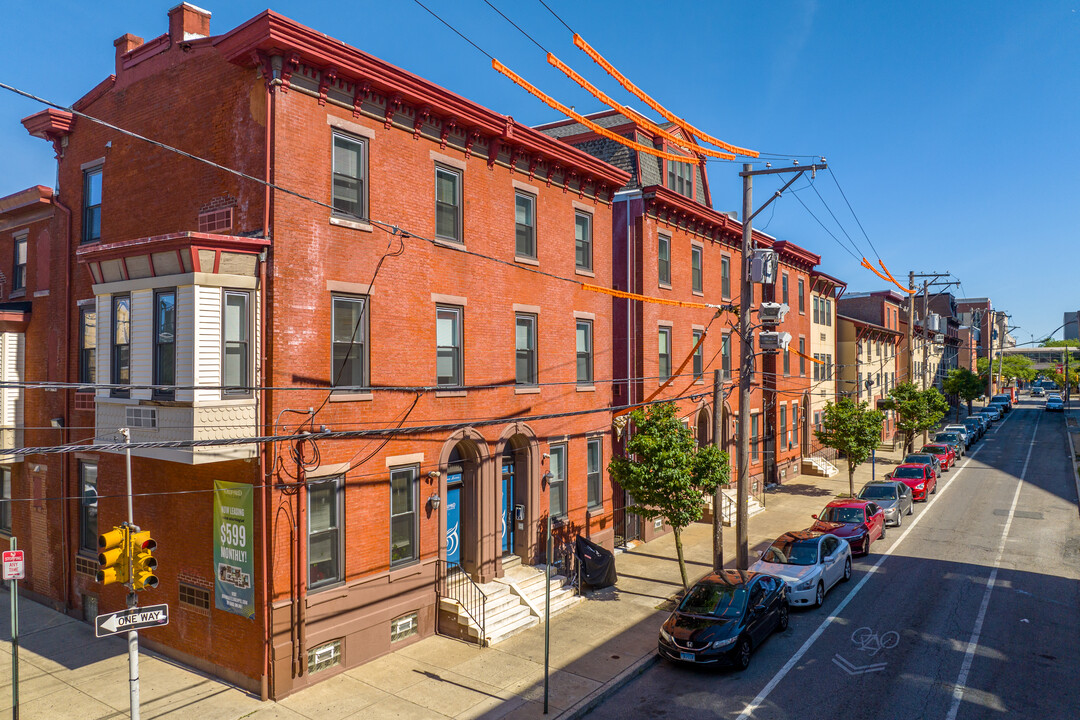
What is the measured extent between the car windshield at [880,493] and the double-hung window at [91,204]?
28.5 metres

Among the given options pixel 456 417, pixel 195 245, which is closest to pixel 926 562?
pixel 456 417

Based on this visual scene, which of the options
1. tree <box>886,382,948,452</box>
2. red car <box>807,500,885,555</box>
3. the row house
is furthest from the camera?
tree <box>886,382,948,452</box>

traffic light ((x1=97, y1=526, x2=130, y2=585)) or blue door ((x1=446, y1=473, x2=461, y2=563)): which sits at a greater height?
traffic light ((x1=97, y1=526, x2=130, y2=585))

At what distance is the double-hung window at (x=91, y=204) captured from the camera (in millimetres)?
18016

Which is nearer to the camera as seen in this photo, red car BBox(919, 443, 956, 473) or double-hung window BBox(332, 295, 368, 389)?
double-hung window BBox(332, 295, 368, 389)

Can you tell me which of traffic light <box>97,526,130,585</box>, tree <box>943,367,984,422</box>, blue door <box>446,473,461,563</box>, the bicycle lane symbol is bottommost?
the bicycle lane symbol

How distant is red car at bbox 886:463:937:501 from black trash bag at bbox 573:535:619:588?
19.0 m

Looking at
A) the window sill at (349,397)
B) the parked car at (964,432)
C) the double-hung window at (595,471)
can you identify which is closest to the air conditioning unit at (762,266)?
the double-hung window at (595,471)

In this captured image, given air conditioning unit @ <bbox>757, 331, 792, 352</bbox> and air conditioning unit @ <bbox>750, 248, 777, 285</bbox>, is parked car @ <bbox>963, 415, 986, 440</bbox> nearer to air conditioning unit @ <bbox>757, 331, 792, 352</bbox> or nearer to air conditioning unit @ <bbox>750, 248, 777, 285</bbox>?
air conditioning unit @ <bbox>757, 331, 792, 352</bbox>

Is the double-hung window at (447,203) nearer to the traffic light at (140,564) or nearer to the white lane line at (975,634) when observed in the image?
the traffic light at (140,564)

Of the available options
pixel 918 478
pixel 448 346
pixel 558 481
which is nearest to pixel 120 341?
pixel 448 346

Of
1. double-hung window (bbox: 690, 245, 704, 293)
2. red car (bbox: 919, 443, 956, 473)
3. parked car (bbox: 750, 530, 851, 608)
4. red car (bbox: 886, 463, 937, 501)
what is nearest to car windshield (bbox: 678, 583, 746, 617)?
parked car (bbox: 750, 530, 851, 608)

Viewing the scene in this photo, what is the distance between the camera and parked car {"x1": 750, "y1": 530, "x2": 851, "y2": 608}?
59.5 ft

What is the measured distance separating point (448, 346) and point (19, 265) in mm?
14206
